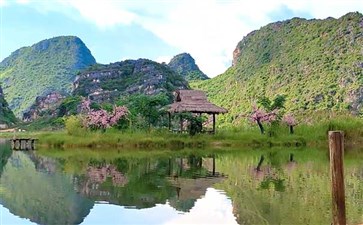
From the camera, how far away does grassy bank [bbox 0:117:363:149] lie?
3158cm

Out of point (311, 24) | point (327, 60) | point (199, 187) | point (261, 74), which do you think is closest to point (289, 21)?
point (311, 24)

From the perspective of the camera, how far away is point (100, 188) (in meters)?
13.9

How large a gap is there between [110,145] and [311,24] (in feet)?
178

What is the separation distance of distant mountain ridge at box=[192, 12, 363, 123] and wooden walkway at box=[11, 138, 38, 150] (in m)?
29.9

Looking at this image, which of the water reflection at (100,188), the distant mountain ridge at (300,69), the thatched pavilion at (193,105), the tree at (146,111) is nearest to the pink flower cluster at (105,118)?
the tree at (146,111)

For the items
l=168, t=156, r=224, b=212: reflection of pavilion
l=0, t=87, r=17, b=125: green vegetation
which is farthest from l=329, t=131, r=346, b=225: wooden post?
l=0, t=87, r=17, b=125: green vegetation

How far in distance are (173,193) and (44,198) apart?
330 cm

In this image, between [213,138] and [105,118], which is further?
[105,118]

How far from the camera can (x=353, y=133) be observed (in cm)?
3425

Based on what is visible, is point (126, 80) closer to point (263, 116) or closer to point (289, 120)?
point (263, 116)

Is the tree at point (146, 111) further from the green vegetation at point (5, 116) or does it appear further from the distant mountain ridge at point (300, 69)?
the green vegetation at point (5, 116)

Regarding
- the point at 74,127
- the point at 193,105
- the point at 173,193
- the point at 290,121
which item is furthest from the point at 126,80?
the point at 173,193

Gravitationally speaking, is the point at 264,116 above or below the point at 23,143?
above

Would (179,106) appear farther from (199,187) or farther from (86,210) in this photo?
(86,210)
